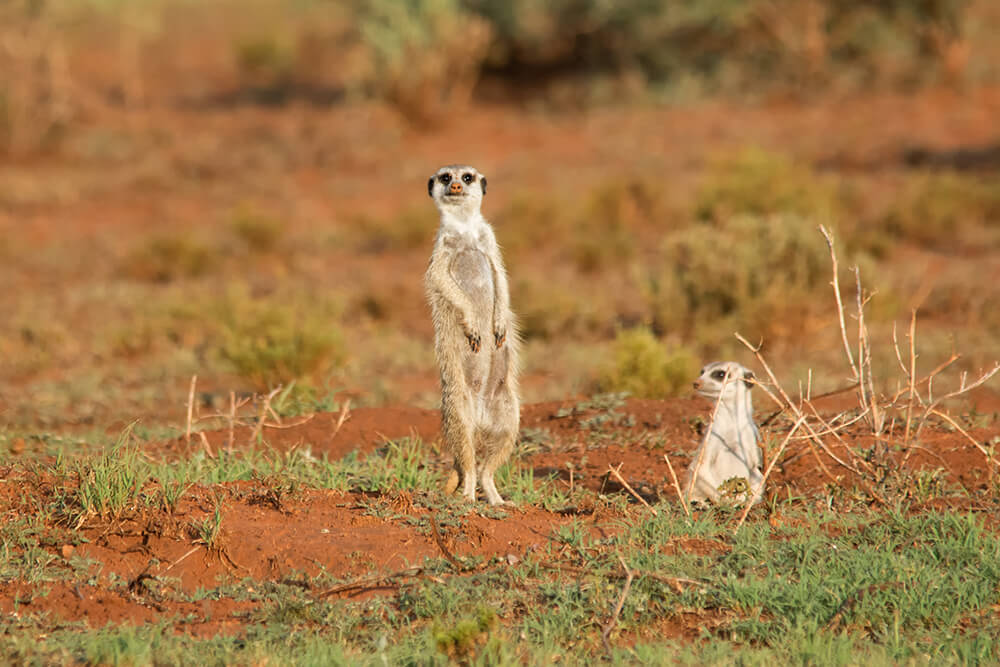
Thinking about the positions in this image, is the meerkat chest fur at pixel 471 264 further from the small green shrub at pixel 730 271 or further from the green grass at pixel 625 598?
the small green shrub at pixel 730 271

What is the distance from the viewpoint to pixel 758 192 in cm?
1305

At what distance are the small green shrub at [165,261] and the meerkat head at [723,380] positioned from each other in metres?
9.00

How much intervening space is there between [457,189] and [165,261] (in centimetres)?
864

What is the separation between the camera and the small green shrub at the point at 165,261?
521 inches

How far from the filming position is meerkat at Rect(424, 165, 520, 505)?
5.24m

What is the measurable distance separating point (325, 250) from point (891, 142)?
8.26 metres

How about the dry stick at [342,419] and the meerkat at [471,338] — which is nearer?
the meerkat at [471,338]

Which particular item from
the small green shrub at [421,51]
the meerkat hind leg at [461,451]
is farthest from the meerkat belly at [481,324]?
the small green shrub at [421,51]

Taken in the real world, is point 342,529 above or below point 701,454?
below

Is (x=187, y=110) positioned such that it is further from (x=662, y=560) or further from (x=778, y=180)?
(x=662, y=560)

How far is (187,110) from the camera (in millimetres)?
23609

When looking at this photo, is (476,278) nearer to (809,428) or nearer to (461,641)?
(809,428)

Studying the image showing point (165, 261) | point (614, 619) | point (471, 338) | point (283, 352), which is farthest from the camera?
point (165, 261)

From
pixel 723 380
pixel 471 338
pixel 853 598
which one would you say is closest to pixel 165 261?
pixel 471 338
